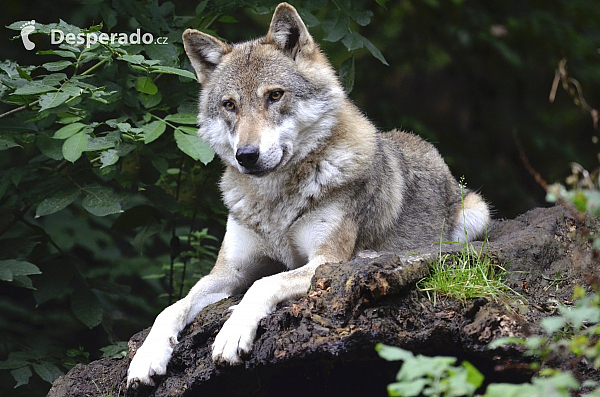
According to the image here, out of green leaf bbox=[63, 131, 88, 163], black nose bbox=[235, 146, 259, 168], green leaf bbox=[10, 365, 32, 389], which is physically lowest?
green leaf bbox=[10, 365, 32, 389]

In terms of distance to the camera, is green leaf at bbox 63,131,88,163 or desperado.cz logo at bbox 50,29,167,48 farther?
Answer: desperado.cz logo at bbox 50,29,167,48

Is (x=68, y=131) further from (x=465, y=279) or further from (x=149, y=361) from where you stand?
(x=465, y=279)

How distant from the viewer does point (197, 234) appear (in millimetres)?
6203

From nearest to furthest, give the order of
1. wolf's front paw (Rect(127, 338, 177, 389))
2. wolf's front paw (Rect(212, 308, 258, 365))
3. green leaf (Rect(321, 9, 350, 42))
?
wolf's front paw (Rect(212, 308, 258, 365)), wolf's front paw (Rect(127, 338, 177, 389)), green leaf (Rect(321, 9, 350, 42))

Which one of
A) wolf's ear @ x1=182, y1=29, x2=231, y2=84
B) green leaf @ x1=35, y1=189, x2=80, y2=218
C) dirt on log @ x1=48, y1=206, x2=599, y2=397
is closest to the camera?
dirt on log @ x1=48, y1=206, x2=599, y2=397

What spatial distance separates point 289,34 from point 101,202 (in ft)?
6.10

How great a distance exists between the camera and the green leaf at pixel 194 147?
174 inches

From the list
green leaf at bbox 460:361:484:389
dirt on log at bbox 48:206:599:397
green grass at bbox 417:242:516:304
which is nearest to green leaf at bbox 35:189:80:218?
dirt on log at bbox 48:206:599:397

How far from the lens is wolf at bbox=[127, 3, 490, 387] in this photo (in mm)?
4441

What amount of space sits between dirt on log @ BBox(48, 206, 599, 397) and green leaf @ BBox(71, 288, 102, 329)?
39.2 inches

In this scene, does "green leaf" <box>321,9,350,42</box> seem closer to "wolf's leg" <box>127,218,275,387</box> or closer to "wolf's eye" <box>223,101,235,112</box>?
→ "wolf's eye" <box>223,101,235,112</box>

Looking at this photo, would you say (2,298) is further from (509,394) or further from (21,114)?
(509,394)

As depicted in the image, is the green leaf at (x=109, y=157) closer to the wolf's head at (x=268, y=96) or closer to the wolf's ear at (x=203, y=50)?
the wolf's head at (x=268, y=96)

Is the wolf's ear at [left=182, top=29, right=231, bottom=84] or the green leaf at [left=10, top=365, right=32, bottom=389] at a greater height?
the wolf's ear at [left=182, top=29, right=231, bottom=84]
